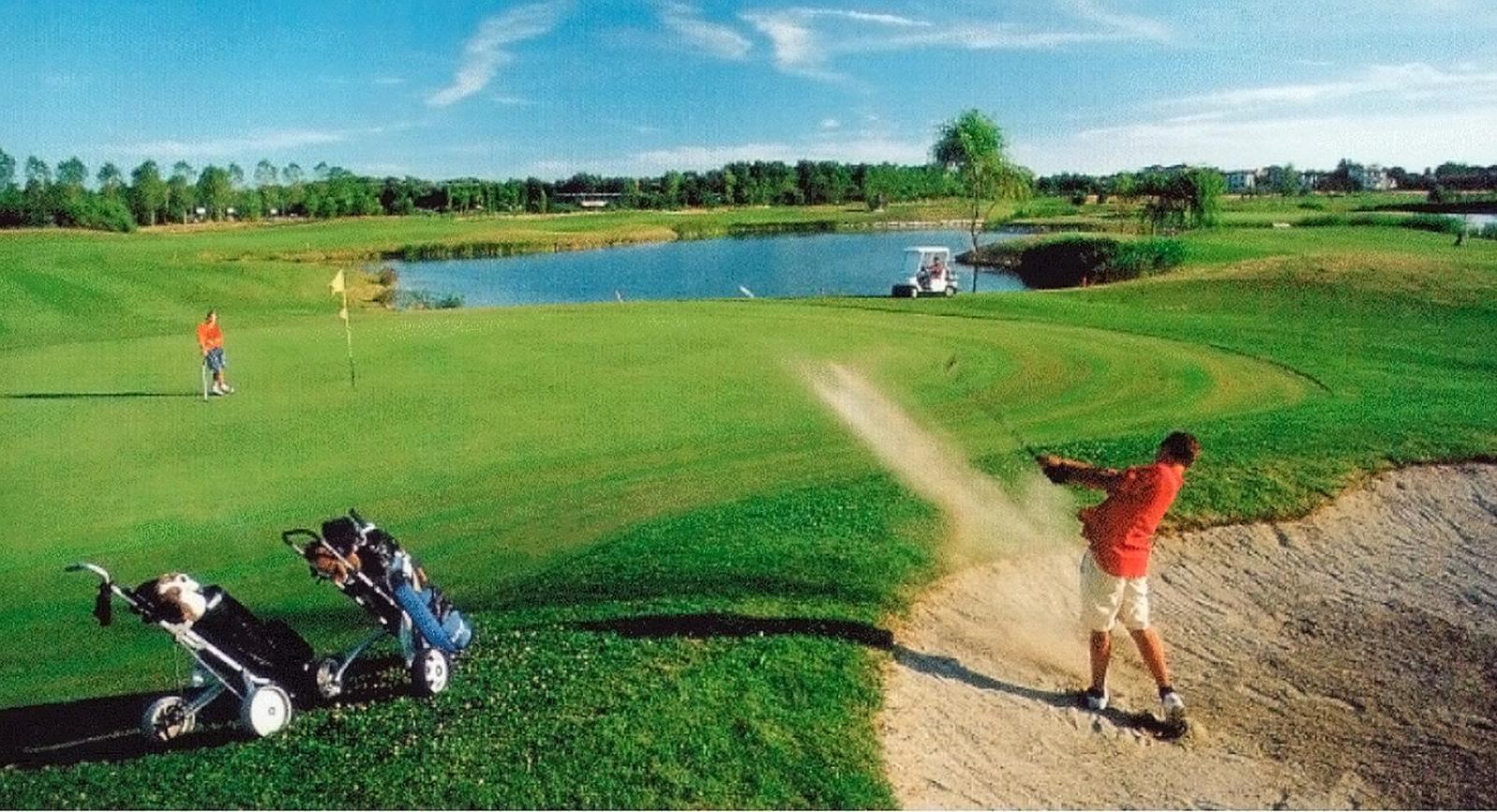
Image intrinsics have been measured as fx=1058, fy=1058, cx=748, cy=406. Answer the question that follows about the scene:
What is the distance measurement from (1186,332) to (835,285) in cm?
3952

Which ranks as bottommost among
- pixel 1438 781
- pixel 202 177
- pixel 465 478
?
pixel 1438 781

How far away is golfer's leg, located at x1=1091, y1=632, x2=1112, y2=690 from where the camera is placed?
29.9ft

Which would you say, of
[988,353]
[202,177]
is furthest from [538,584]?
[202,177]

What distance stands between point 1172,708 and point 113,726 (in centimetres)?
874

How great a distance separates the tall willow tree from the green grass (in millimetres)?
32294

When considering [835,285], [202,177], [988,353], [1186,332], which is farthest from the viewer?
[202,177]

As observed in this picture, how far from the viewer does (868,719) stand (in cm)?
852

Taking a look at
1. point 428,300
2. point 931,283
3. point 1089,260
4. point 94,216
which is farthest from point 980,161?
point 94,216

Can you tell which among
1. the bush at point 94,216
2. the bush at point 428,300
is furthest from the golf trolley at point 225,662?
the bush at point 94,216

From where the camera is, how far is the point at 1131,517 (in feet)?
28.6

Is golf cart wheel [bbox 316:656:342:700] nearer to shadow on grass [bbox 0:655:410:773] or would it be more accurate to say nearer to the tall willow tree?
shadow on grass [bbox 0:655:410:773]

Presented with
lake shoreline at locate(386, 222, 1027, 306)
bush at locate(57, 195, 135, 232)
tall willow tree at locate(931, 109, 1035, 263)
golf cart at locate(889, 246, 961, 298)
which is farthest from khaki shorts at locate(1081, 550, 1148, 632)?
bush at locate(57, 195, 135, 232)

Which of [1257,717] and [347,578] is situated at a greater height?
[347,578]

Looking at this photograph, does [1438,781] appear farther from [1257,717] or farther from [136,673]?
[136,673]
